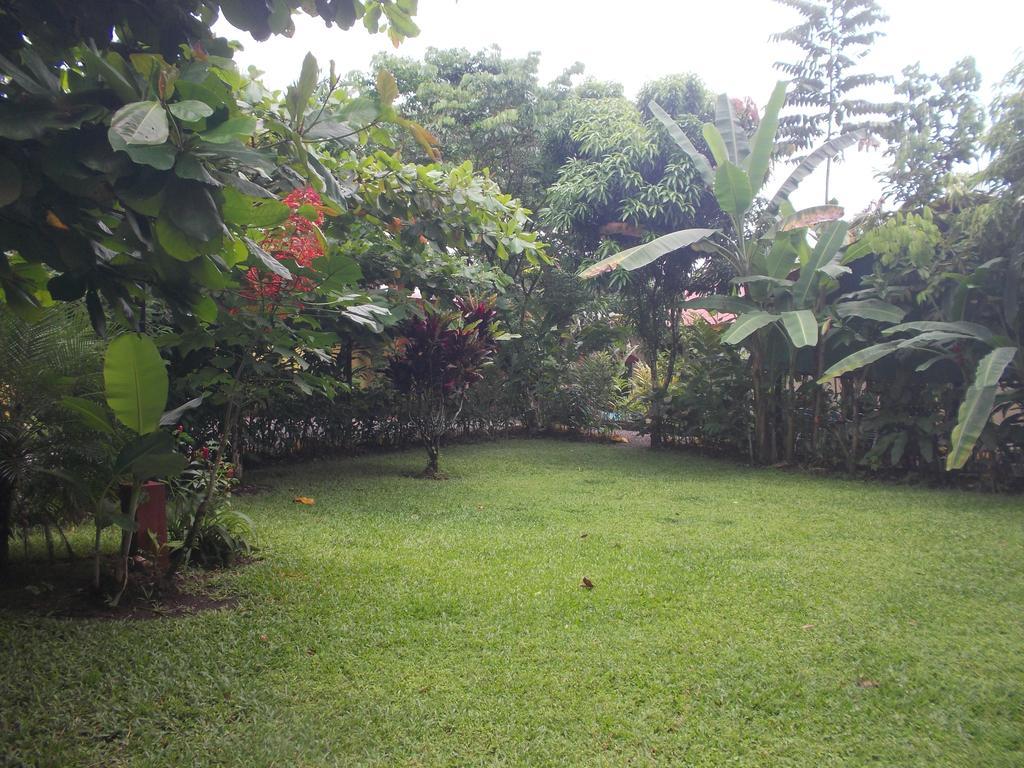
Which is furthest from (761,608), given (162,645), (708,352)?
(708,352)

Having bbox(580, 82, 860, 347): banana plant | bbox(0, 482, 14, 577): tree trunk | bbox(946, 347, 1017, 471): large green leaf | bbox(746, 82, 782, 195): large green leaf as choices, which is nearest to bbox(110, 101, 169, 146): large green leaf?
bbox(0, 482, 14, 577): tree trunk

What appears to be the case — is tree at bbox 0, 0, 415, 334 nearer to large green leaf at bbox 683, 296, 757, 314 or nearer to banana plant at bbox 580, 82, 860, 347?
banana plant at bbox 580, 82, 860, 347

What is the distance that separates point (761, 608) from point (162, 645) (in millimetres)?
2663

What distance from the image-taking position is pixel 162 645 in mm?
2809

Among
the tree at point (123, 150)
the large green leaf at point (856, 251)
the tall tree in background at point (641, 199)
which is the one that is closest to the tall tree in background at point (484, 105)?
the tall tree in background at point (641, 199)

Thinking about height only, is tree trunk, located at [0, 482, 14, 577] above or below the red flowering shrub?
below

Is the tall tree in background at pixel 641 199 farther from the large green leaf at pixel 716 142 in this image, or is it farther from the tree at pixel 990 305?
the tree at pixel 990 305

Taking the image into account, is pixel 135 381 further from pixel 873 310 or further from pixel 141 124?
pixel 873 310

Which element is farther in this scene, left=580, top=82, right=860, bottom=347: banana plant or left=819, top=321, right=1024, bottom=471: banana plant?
left=580, top=82, right=860, bottom=347: banana plant

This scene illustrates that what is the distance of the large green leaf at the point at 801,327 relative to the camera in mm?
6476

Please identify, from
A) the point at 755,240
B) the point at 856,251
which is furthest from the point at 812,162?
the point at 856,251

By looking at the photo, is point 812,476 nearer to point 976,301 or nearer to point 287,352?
point 976,301

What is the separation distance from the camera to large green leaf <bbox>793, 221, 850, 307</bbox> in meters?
7.12

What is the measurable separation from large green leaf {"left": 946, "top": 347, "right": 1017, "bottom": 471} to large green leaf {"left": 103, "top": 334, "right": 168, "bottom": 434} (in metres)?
5.49
